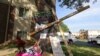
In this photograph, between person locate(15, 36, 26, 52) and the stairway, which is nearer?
person locate(15, 36, 26, 52)

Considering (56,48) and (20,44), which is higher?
(20,44)

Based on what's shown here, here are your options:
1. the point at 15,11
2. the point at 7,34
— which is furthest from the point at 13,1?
the point at 7,34

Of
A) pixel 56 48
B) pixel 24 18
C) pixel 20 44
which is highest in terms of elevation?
pixel 24 18

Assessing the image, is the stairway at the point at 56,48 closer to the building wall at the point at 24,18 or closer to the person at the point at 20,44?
the person at the point at 20,44

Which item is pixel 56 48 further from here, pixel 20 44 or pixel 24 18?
pixel 24 18

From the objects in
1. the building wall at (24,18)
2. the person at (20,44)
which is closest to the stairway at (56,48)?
the person at (20,44)

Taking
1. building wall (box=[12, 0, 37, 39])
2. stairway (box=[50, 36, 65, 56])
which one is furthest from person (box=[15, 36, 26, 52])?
building wall (box=[12, 0, 37, 39])

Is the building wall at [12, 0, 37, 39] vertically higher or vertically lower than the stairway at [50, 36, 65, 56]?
higher

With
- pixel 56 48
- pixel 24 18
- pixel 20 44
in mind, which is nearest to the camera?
pixel 20 44

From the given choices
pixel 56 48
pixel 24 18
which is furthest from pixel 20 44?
pixel 24 18

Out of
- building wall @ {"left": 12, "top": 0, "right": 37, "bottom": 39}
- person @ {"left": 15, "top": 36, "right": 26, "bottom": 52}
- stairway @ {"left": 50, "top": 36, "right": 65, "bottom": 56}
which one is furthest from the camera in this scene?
building wall @ {"left": 12, "top": 0, "right": 37, "bottom": 39}

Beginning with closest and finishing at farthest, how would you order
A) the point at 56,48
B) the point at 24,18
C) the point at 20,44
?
the point at 20,44
the point at 56,48
the point at 24,18

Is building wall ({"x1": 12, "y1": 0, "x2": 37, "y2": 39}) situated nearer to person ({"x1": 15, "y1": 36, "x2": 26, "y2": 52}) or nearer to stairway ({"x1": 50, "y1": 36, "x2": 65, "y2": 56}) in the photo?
stairway ({"x1": 50, "y1": 36, "x2": 65, "y2": 56})

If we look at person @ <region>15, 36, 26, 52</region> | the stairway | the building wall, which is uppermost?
the building wall
